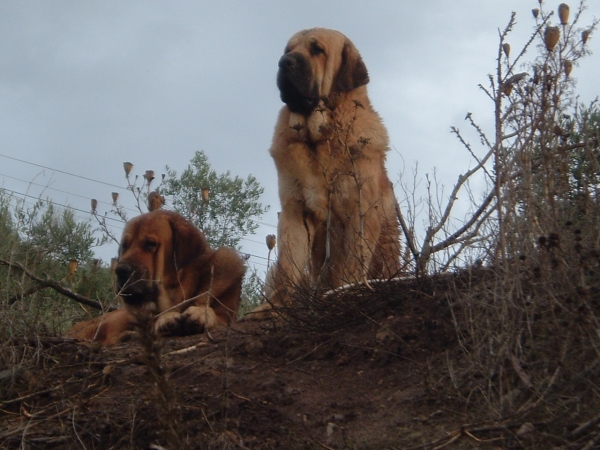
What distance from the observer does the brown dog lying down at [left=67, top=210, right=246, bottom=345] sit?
5266 millimetres

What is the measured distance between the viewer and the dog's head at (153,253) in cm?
525

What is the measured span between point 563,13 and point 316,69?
3212mm

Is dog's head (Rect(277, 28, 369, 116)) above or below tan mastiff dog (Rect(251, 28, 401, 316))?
above

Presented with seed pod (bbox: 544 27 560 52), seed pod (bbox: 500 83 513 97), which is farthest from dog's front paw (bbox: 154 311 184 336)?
seed pod (bbox: 544 27 560 52)

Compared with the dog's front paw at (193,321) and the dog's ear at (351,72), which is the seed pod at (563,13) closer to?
the dog's front paw at (193,321)

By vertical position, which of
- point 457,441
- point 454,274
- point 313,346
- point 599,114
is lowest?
point 457,441

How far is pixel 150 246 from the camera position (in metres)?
5.46

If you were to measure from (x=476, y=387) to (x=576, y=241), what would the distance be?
A: 26.6 inches

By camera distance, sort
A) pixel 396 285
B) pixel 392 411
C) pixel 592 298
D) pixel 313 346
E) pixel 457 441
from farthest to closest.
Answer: pixel 396 285, pixel 313 346, pixel 392 411, pixel 592 298, pixel 457 441

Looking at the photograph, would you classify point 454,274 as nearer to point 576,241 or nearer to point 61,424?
point 576,241

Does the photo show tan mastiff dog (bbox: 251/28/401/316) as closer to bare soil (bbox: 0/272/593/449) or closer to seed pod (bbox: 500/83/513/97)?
bare soil (bbox: 0/272/593/449)

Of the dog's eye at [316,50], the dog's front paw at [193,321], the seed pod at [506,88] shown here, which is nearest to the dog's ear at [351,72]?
the dog's eye at [316,50]

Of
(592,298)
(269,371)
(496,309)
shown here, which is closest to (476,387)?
(496,309)

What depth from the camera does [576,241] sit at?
294 cm
